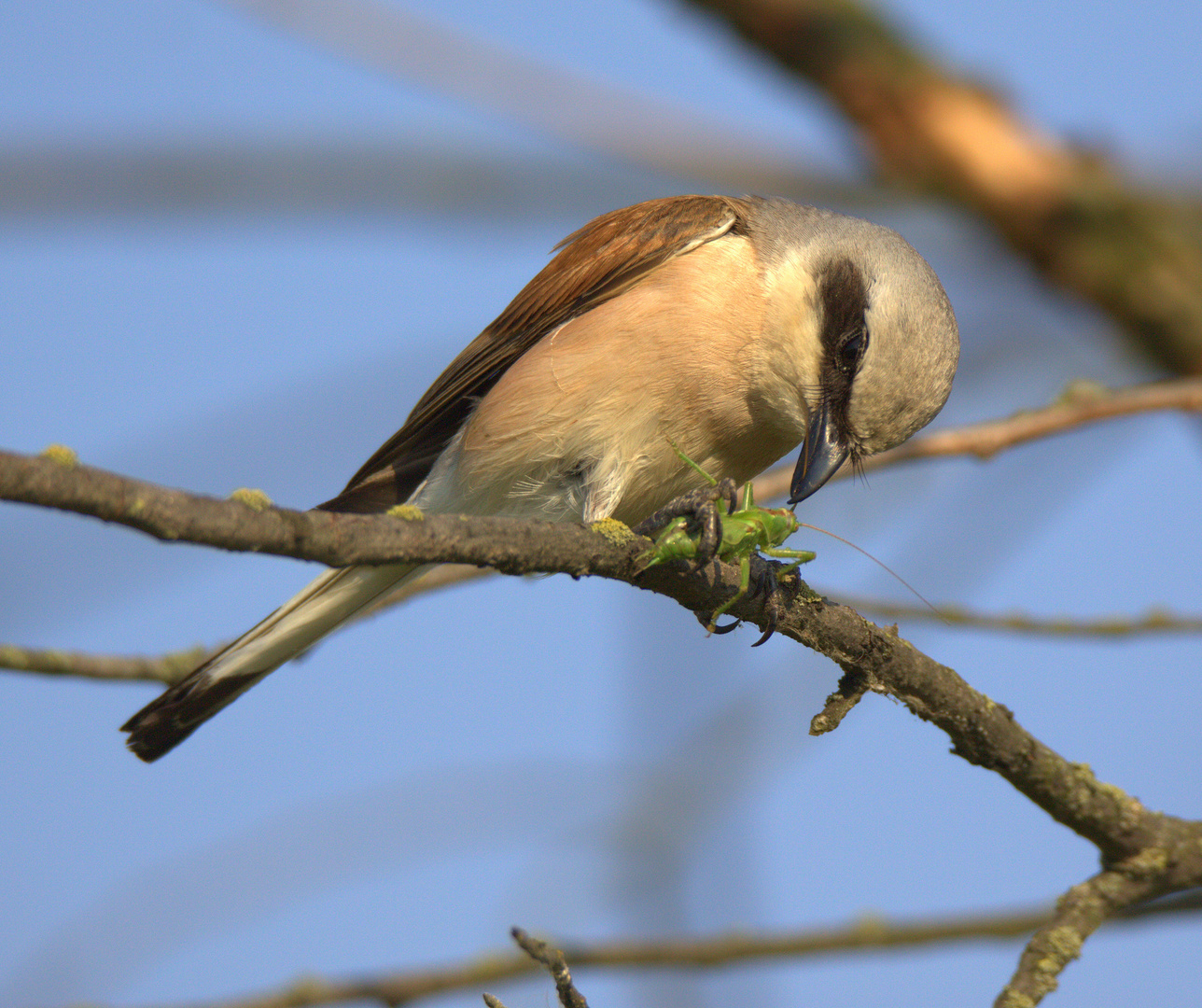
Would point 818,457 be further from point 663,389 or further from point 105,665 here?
point 105,665

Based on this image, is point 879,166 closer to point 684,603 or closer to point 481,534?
point 684,603

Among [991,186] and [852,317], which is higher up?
[991,186]

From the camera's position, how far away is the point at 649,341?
3449 millimetres

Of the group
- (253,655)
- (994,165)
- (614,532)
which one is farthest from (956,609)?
(994,165)

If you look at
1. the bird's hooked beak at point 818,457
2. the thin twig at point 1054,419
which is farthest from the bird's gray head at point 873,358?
the thin twig at point 1054,419

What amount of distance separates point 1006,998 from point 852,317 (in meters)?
1.99

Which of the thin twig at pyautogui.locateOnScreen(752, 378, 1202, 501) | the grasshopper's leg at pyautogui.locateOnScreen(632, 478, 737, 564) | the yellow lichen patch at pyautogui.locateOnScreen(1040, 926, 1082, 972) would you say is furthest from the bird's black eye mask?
the yellow lichen patch at pyautogui.locateOnScreen(1040, 926, 1082, 972)

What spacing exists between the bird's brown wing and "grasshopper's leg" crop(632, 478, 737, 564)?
131 cm

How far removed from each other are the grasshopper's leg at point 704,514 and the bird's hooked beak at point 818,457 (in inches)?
22.5

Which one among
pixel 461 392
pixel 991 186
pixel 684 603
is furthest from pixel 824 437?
pixel 991 186

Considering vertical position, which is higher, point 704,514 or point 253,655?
point 253,655

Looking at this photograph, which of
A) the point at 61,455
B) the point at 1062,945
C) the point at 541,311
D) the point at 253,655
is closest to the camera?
the point at 61,455

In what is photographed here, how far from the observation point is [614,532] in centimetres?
237

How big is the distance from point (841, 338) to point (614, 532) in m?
1.40
